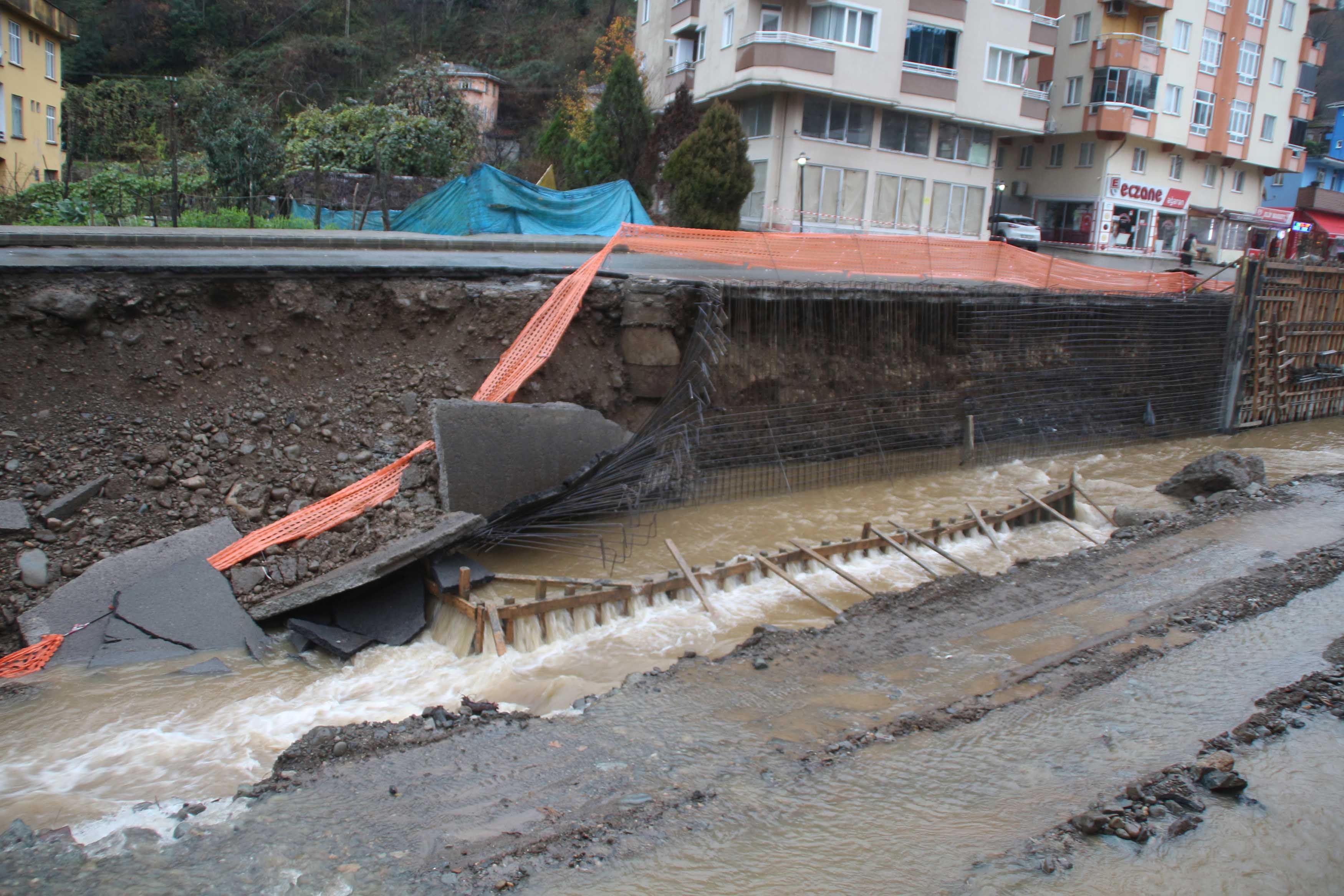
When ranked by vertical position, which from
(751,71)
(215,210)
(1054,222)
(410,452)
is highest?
(751,71)

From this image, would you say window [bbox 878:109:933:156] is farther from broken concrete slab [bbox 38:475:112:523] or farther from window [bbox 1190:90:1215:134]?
broken concrete slab [bbox 38:475:112:523]

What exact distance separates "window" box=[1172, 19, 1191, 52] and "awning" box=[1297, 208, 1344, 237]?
46.5 ft

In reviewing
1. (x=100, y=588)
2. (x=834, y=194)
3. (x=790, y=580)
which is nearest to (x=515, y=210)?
(x=790, y=580)

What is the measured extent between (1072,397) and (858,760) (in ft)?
36.0

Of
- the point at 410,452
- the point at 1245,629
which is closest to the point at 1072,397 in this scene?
the point at 1245,629

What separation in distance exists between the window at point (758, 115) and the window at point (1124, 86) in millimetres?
14703

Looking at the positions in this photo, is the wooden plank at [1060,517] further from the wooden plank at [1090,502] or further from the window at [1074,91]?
the window at [1074,91]

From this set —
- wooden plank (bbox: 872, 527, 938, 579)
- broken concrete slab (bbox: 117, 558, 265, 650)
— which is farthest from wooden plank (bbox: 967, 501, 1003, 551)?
broken concrete slab (bbox: 117, 558, 265, 650)

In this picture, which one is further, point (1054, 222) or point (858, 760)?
point (1054, 222)

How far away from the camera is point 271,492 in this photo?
7.76 metres

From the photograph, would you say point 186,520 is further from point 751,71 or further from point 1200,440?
point 751,71

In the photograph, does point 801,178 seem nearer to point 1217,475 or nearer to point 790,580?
point 1217,475

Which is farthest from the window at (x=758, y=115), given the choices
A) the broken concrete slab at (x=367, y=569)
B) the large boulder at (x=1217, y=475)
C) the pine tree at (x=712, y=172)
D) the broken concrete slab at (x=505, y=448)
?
the broken concrete slab at (x=367, y=569)

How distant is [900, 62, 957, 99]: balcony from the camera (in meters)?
25.6
